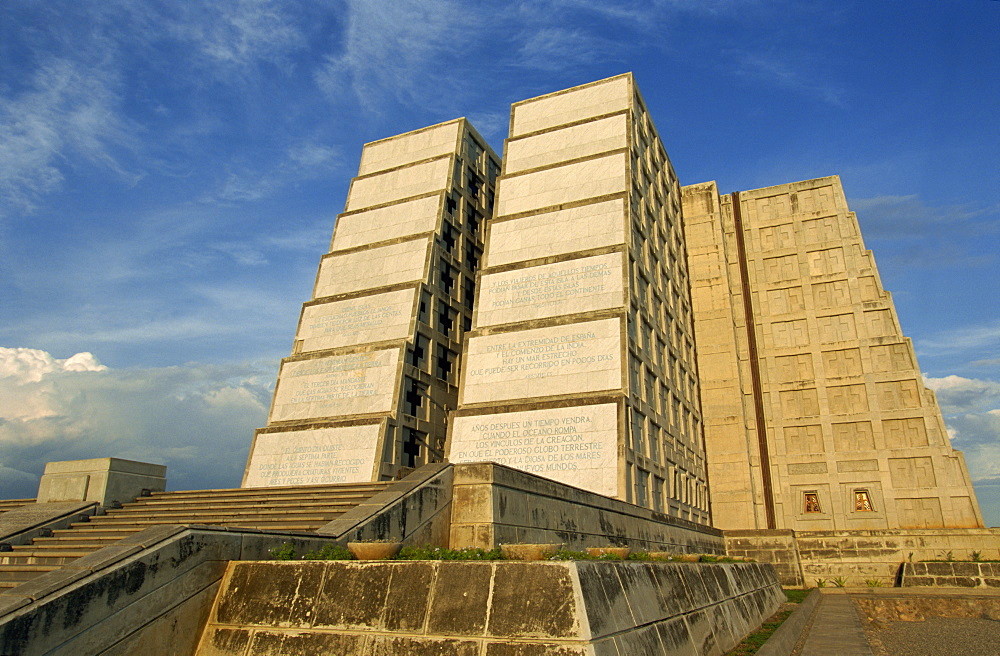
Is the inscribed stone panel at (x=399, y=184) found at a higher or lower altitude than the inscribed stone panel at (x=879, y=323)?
higher

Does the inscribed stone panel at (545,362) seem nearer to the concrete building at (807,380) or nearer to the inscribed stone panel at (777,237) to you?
the concrete building at (807,380)

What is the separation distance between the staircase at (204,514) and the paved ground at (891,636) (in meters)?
10.7

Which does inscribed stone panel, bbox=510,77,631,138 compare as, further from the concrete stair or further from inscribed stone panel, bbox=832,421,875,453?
the concrete stair

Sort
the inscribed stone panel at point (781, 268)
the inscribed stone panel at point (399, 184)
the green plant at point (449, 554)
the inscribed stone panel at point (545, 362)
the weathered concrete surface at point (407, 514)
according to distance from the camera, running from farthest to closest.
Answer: the inscribed stone panel at point (781, 268)
the inscribed stone panel at point (399, 184)
the inscribed stone panel at point (545, 362)
the weathered concrete surface at point (407, 514)
the green plant at point (449, 554)

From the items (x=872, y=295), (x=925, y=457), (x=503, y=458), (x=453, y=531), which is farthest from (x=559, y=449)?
(x=872, y=295)

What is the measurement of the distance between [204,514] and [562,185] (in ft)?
84.9

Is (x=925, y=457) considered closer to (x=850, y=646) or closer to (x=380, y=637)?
(x=850, y=646)

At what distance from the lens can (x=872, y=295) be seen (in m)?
44.6

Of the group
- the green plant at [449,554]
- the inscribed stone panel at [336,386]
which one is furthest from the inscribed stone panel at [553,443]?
the green plant at [449,554]

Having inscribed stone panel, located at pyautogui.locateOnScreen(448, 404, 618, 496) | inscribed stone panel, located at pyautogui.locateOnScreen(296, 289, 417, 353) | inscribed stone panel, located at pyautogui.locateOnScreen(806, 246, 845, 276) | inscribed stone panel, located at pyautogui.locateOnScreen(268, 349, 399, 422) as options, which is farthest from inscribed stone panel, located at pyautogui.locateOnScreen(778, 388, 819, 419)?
inscribed stone panel, located at pyautogui.locateOnScreen(268, 349, 399, 422)

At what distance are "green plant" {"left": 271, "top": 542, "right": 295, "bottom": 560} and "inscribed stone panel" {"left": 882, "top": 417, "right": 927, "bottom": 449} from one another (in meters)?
39.8

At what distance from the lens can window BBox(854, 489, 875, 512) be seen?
131 feet

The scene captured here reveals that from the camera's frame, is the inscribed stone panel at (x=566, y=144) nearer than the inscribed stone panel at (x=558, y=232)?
No

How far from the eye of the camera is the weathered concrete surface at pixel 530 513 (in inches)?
631
